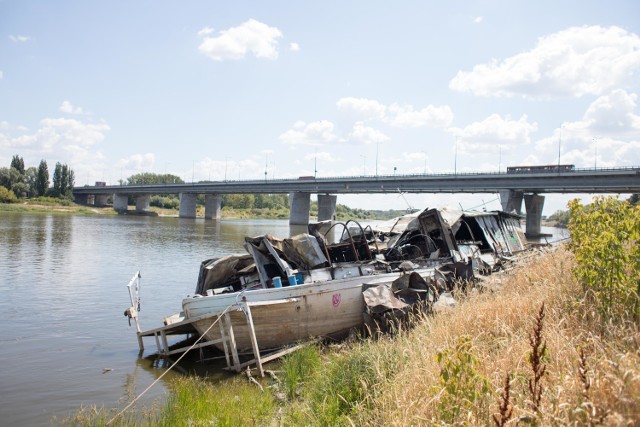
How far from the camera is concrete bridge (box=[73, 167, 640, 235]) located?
Result: 176ft

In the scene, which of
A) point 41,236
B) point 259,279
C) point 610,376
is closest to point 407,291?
point 259,279

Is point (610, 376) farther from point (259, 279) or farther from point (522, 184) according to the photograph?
point (522, 184)

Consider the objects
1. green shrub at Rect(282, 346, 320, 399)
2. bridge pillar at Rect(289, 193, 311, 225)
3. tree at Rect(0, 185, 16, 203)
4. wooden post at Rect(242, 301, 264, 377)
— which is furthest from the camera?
tree at Rect(0, 185, 16, 203)

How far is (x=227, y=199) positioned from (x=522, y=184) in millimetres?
109599

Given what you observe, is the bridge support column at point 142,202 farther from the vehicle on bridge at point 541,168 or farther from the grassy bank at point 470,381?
the grassy bank at point 470,381

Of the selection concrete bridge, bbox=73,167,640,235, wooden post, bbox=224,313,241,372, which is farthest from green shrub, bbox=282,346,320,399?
concrete bridge, bbox=73,167,640,235

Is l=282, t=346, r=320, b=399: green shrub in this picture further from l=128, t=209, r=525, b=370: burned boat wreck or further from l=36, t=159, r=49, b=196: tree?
l=36, t=159, r=49, b=196: tree

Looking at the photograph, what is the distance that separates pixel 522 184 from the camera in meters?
59.9

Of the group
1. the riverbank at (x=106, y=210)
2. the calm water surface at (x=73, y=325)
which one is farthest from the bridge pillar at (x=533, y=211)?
the riverbank at (x=106, y=210)

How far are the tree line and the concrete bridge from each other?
1441 centimetres

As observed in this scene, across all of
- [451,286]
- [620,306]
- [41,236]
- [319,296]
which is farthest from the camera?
[41,236]

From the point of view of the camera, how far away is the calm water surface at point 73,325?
9352mm

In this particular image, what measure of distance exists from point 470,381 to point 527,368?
1277mm

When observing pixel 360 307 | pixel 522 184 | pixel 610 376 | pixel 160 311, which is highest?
pixel 522 184
